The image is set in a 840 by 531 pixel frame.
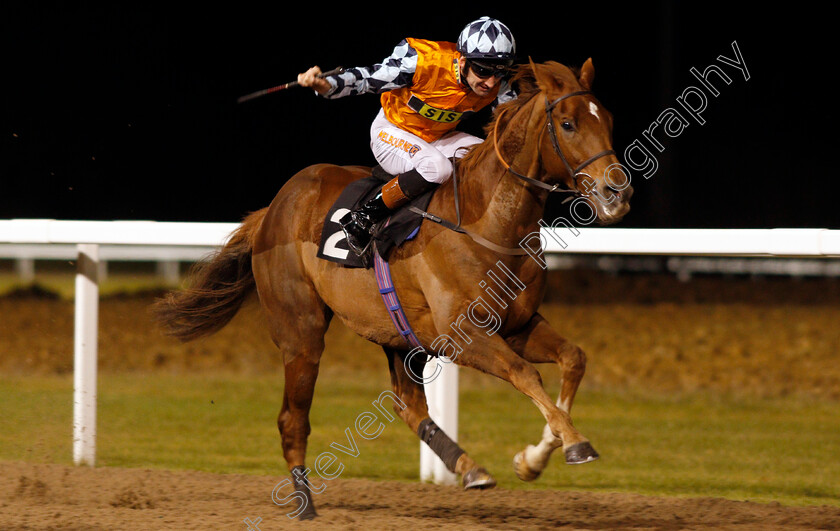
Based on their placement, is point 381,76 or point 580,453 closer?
point 580,453

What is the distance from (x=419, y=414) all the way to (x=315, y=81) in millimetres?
1563

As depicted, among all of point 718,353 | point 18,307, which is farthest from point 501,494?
point 18,307

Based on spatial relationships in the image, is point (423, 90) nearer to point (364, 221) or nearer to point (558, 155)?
point (364, 221)

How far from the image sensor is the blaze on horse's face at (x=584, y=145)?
11.1 ft

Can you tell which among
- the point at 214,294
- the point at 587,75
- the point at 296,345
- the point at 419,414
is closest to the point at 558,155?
the point at 587,75

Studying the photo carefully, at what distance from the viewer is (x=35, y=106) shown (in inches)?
520

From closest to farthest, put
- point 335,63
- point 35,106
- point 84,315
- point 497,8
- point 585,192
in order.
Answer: point 585,192
point 84,315
point 35,106
point 335,63
point 497,8

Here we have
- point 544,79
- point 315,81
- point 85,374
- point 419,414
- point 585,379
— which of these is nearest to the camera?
point 544,79

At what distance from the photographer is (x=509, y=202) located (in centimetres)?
383

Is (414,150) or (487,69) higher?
(487,69)

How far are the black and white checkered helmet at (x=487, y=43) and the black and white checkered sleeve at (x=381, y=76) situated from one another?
27 cm

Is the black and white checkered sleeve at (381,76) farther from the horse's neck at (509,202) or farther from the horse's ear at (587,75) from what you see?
the horse's ear at (587,75)

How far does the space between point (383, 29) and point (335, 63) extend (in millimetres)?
1659

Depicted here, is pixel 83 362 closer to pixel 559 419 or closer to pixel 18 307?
pixel 559 419
